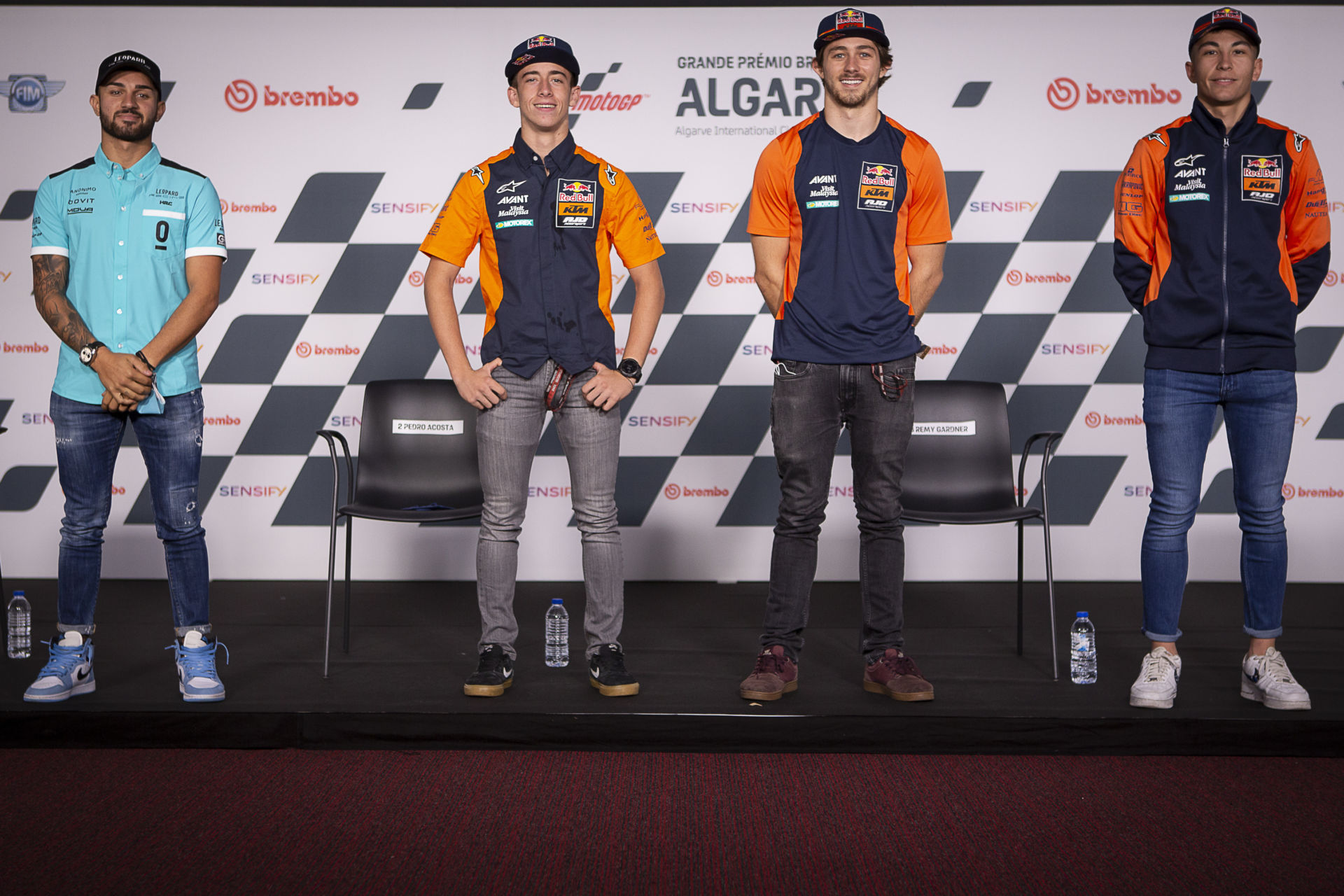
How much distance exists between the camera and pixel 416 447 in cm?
310

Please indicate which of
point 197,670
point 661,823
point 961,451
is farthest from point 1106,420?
point 197,670

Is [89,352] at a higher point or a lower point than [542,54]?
lower

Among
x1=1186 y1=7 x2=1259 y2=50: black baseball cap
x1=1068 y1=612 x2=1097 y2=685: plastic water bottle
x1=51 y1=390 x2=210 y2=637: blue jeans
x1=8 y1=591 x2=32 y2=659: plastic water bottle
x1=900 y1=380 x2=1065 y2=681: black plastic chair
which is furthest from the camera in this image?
x1=900 y1=380 x2=1065 y2=681: black plastic chair

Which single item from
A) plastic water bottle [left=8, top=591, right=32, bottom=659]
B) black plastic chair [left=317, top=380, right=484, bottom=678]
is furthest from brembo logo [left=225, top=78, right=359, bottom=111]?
plastic water bottle [left=8, top=591, right=32, bottom=659]

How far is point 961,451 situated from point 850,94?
1273 millimetres

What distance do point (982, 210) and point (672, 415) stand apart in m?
1.53

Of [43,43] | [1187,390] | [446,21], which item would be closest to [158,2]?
[43,43]

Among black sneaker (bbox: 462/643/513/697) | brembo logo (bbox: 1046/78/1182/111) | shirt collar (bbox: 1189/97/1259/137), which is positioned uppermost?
brembo logo (bbox: 1046/78/1182/111)

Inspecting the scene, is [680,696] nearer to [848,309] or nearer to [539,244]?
[848,309]

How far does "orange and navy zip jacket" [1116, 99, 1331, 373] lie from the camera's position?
2.24 m

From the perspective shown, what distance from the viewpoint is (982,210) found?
3.89 m

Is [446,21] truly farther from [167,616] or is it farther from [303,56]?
[167,616]

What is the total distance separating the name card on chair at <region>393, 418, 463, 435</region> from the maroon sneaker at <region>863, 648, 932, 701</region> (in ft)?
5.08

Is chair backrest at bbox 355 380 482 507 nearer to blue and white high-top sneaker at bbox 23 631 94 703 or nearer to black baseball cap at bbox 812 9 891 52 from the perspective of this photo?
blue and white high-top sneaker at bbox 23 631 94 703
